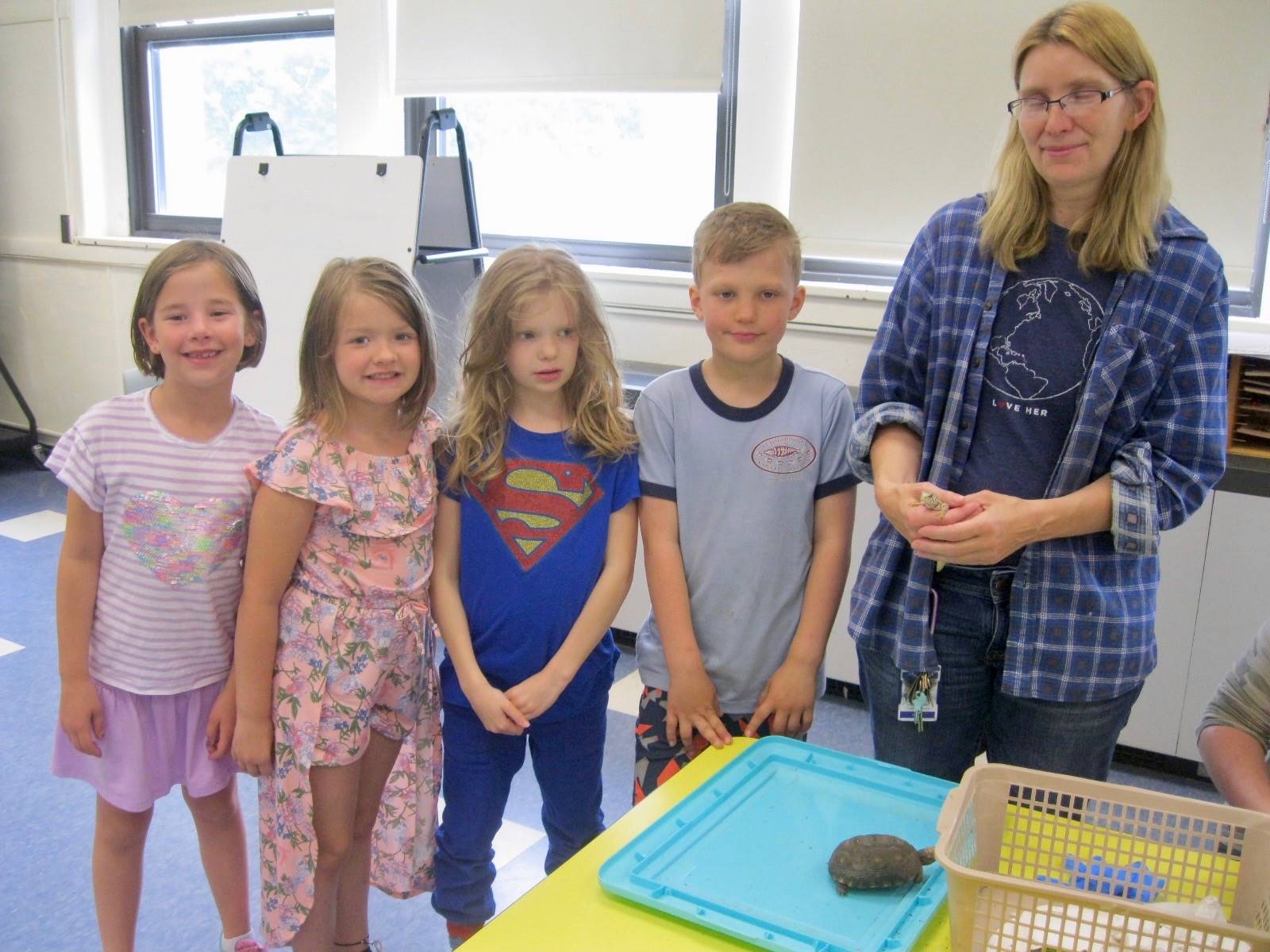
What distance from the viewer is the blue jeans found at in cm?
115

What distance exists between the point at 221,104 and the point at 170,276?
127 inches

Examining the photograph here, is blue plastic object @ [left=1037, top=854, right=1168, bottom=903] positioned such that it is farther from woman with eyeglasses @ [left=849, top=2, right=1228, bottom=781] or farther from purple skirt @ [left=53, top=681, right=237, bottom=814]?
purple skirt @ [left=53, top=681, right=237, bottom=814]

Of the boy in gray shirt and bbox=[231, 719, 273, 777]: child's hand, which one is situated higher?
the boy in gray shirt

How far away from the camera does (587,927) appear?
2.67 ft

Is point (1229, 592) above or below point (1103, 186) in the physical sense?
below

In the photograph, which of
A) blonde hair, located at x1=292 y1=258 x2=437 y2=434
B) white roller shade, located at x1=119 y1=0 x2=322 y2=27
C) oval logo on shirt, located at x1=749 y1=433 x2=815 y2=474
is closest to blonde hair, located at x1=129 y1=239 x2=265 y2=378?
blonde hair, located at x1=292 y1=258 x2=437 y2=434

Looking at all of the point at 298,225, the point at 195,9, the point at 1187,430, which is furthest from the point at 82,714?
the point at 195,9

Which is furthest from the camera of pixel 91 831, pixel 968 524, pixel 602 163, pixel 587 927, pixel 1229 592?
pixel 602 163

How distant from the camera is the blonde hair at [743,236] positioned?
1346 mm

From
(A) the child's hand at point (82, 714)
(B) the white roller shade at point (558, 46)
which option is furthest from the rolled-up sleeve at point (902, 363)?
(B) the white roller shade at point (558, 46)

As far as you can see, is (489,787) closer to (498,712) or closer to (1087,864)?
(498,712)

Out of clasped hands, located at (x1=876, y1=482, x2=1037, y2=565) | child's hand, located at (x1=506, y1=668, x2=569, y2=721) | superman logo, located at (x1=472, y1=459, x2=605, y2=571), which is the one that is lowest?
child's hand, located at (x1=506, y1=668, x2=569, y2=721)

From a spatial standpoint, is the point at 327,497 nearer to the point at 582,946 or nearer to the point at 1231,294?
the point at 582,946

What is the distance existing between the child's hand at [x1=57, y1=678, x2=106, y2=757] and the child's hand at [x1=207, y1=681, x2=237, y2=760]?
14 centimetres
